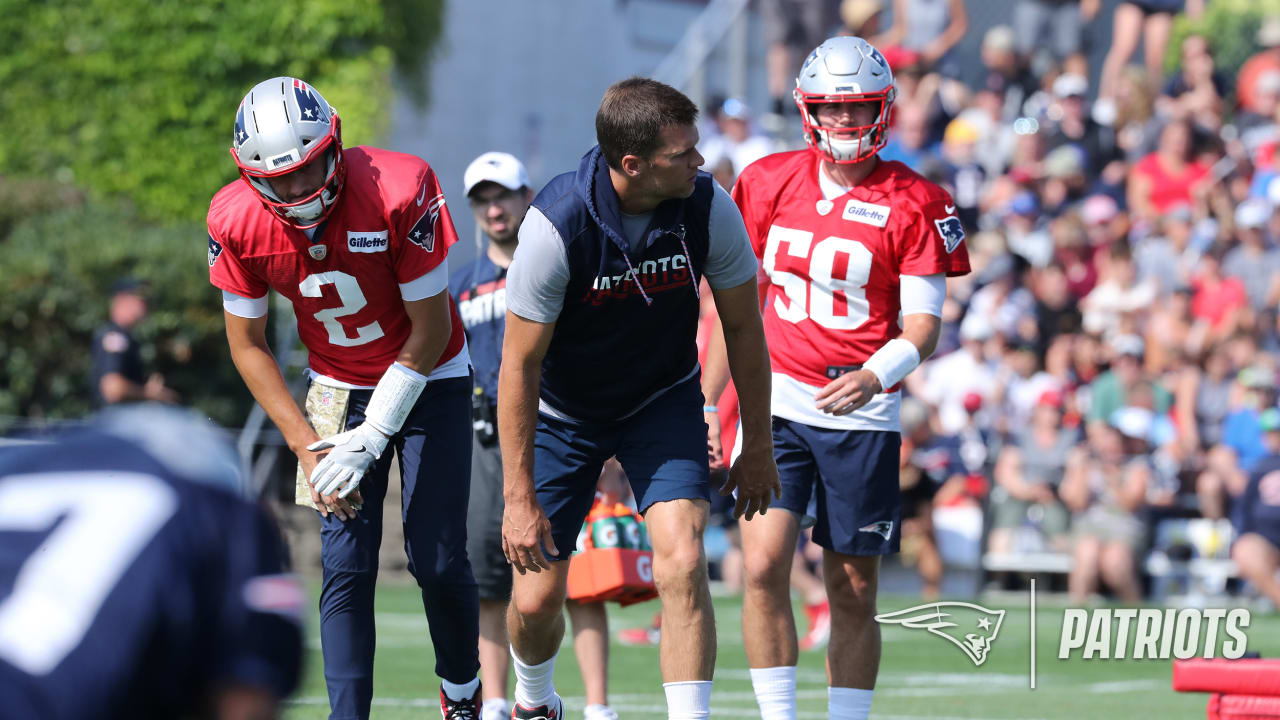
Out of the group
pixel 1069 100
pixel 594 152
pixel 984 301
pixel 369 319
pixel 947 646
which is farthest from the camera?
pixel 1069 100

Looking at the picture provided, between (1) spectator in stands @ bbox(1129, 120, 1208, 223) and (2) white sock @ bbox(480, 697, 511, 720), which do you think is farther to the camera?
(1) spectator in stands @ bbox(1129, 120, 1208, 223)

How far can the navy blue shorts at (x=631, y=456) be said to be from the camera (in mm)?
5152

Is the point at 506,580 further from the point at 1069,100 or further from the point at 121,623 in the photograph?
the point at 1069,100

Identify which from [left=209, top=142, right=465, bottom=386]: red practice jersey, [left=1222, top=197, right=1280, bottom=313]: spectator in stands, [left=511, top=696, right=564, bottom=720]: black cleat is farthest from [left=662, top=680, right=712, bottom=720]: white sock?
[left=1222, top=197, right=1280, bottom=313]: spectator in stands

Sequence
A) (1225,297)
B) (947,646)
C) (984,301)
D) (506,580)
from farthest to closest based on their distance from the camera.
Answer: (984,301), (1225,297), (947,646), (506,580)

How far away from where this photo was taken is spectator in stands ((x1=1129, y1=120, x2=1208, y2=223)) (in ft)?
53.8

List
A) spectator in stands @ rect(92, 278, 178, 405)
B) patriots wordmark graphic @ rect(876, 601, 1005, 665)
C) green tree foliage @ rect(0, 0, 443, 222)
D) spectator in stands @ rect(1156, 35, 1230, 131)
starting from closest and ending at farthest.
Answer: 1. patriots wordmark graphic @ rect(876, 601, 1005, 665)
2. spectator in stands @ rect(92, 278, 178, 405)
3. spectator in stands @ rect(1156, 35, 1230, 131)
4. green tree foliage @ rect(0, 0, 443, 222)

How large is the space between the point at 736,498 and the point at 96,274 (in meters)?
14.3

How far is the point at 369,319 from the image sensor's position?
5445 millimetres

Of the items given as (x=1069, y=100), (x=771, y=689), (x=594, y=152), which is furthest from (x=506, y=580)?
(x=1069, y=100)

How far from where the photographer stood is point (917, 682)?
29.4 feet

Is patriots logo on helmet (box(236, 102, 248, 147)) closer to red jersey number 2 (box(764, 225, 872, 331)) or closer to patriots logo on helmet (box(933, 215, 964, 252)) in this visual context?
red jersey number 2 (box(764, 225, 872, 331))

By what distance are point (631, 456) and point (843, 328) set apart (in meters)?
1.14

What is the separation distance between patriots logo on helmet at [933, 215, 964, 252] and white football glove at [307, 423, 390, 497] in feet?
7.03
